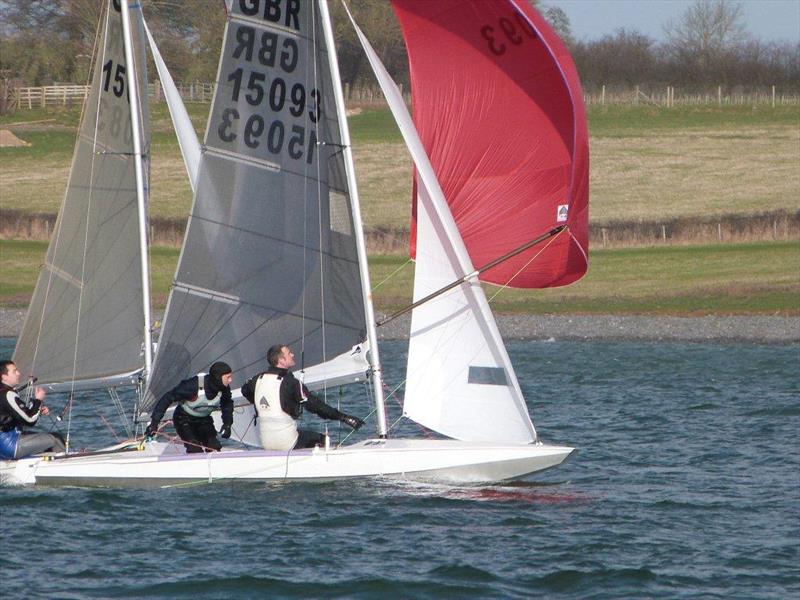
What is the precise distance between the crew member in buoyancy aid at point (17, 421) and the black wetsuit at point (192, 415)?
53.4 inches

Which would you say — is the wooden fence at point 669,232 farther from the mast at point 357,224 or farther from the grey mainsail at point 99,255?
the mast at point 357,224

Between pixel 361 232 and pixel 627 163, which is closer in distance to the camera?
pixel 361 232

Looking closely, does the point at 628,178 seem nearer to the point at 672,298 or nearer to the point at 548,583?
the point at 672,298

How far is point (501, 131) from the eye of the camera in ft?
56.5

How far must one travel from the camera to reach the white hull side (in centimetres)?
1698

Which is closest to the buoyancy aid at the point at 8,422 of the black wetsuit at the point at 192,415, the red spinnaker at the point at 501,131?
the black wetsuit at the point at 192,415

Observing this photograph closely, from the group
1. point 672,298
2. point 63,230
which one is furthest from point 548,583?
point 672,298

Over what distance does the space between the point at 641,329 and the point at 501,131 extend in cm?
2101

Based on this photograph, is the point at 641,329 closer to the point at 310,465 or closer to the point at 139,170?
the point at 139,170

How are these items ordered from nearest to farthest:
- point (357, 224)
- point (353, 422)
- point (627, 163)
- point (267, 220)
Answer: point (353, 422) → point (357, 224) → point (267, 220) → point (627, 163)

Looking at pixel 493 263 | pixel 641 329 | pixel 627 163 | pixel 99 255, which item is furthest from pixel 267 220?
pixel 627 163

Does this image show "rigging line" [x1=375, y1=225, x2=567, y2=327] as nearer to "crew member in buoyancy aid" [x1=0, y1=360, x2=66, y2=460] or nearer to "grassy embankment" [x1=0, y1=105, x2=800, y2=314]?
"crew member in buoyancy aid" [x1=0, y1=360, x2=66, y2=460]

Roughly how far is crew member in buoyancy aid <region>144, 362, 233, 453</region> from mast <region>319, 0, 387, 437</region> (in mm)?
1742

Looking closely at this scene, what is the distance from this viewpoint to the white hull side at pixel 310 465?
17.0m
